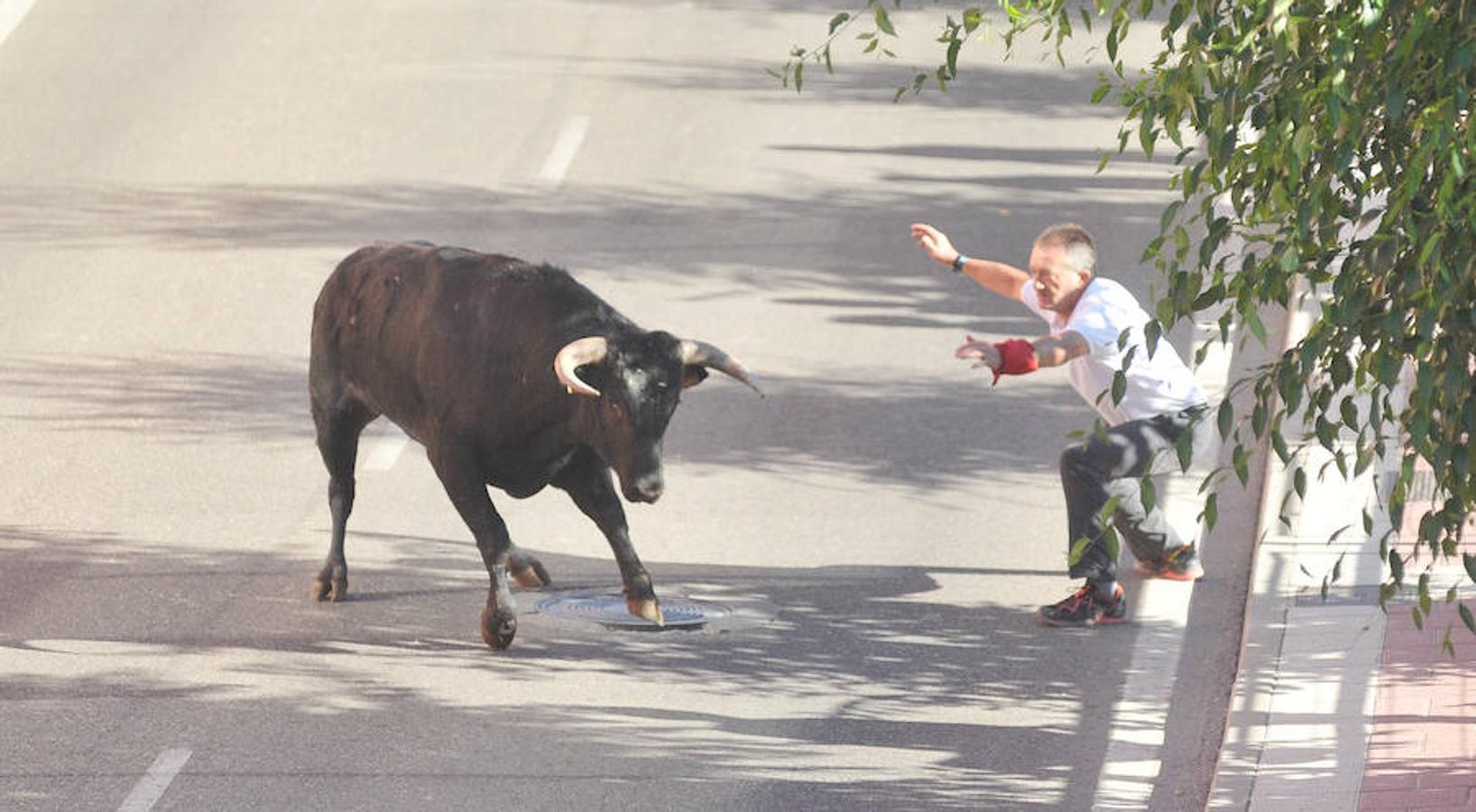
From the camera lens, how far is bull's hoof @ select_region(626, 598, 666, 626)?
10781mm

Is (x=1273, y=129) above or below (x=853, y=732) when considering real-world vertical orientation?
above

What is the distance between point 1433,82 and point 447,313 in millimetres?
5367

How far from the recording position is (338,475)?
11.5 m

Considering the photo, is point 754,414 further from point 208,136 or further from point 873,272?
point 208,136

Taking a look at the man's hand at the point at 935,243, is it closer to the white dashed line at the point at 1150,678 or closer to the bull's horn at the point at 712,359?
the white dashed line at the point at 1150,678

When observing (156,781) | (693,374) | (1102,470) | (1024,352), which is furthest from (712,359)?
(156,781)

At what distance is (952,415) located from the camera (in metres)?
14.1

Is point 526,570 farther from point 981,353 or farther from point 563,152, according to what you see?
point 563,152

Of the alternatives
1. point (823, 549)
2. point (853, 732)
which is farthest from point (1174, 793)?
point (823, 549)

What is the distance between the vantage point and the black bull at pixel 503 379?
32.8 ft

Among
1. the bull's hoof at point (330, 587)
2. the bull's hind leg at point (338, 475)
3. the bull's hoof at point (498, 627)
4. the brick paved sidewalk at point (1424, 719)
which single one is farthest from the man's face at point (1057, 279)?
the bull's hoof at point (330, 587)

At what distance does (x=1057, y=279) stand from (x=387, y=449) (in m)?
4.06

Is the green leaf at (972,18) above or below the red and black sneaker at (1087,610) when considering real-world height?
above

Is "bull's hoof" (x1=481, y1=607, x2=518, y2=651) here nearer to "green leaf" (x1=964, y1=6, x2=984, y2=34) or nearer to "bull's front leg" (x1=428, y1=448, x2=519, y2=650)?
"bull's front leg" (x1=428, y1=448, x2=519, y2=650)
